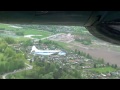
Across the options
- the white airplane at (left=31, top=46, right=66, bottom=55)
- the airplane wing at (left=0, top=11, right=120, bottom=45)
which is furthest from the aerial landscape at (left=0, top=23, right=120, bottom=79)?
the airplane wing at (left=0, top=11, right=120, bottom=45)

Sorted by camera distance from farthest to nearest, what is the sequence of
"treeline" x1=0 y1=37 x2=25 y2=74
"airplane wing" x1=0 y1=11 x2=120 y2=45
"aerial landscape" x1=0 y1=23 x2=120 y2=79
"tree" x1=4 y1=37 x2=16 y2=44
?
"tree" x1=4 y1=37 x2=16 y2=44 < "aerial landscape" x1=0 y1=23 x2=120 y2=79 < "treeline" x1=0 y1=37 x2=25 y2=74 < "airplane wing" x1=0 y1=11 x2=120 y2=45

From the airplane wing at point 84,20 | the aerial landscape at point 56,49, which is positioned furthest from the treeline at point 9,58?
the airplane wing at point 84,20

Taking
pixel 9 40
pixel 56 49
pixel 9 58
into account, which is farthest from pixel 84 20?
pixel 9 40

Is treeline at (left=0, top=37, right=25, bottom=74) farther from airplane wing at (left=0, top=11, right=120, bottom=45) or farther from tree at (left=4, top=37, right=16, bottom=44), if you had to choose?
airplane wing at (left=0, top=11, right=120, bottom=45)

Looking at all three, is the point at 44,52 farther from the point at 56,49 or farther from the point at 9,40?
the point at 9,40
